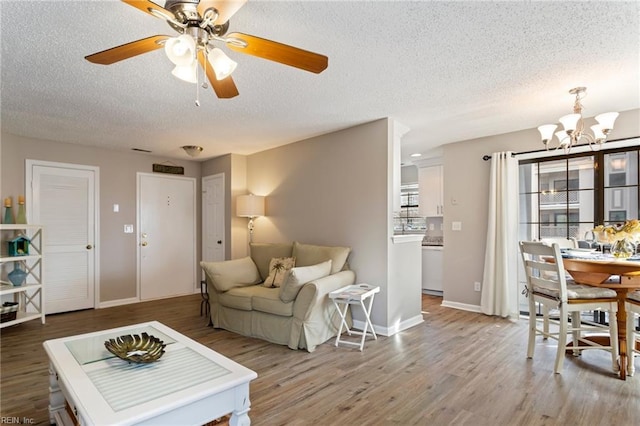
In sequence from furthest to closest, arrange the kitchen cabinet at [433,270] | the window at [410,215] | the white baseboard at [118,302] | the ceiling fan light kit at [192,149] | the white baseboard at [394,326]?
1. the window at [410,215]
2. the kitchen cabinet at [433,270]
3. the white baseboard at [118,302]
4. the ceiling fan light kit at [192,149]
5. the white baseboard at [394,326]

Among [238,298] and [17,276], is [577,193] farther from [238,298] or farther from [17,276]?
[17,276]

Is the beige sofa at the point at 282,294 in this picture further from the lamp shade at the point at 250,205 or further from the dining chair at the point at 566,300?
the dining chair at the point at 566,300

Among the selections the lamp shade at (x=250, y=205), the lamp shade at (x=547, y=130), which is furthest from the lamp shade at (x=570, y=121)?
the lamp shade at (x=250, y=205)

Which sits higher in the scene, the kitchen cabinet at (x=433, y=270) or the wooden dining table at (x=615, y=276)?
the wooden dining table at (x=615, y=276)

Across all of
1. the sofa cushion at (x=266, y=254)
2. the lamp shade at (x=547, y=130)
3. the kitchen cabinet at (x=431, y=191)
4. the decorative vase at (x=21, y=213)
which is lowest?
the sofa cushion at (x=266, y=254)

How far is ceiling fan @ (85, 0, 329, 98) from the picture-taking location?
4.85 feet

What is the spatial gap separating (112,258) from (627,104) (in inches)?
260

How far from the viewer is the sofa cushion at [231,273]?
386cm

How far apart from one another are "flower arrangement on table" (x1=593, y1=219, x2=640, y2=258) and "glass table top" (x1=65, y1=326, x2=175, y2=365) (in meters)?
3.37

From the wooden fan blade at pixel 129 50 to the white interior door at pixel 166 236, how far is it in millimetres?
4137

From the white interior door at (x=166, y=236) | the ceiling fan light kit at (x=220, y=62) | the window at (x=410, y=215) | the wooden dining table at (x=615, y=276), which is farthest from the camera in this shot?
the window at (x=410, y=215)

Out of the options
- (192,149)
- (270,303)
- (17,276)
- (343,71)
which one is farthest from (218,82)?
(17,276)

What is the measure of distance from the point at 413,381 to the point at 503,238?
7.97ft

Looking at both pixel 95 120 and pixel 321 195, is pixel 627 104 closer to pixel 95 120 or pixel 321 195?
pixel 321 195
